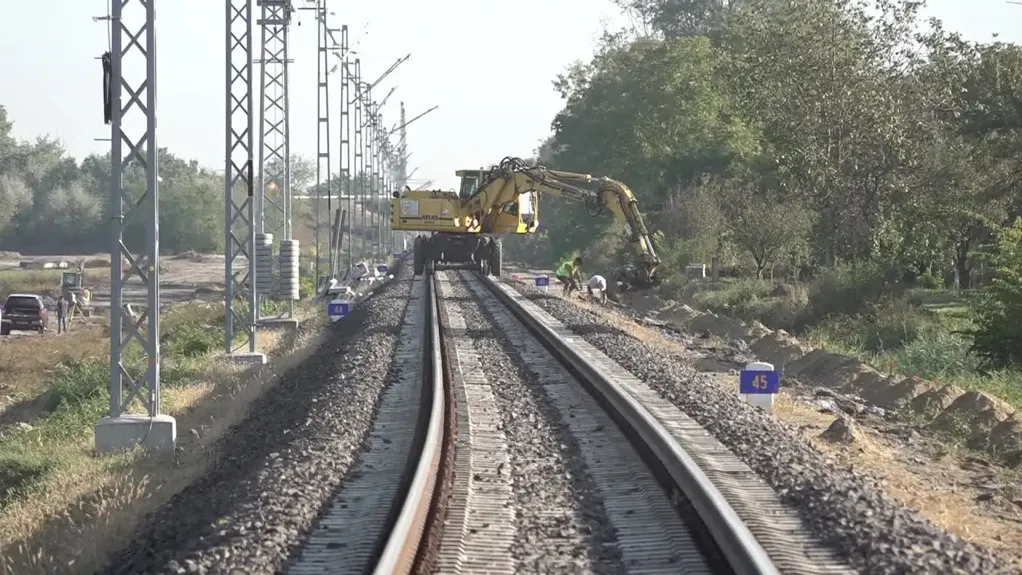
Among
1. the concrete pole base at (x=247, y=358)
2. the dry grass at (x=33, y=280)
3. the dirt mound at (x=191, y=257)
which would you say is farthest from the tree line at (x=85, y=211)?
the concrete pole base at (x=247, y=358)

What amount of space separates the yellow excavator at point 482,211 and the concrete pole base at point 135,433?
23.3 meters

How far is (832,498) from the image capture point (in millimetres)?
10406

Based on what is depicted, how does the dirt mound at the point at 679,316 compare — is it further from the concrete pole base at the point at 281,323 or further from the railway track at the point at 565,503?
the railway track at the point at 565,503

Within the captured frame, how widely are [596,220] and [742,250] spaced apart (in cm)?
3463

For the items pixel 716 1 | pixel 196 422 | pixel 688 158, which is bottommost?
pixel 196 422

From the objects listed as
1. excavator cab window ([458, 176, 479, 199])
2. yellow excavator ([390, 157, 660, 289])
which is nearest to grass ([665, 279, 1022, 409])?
yellow excavator ([390, 157, 660, 289])

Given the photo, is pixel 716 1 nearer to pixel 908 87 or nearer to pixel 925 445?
pixel 908 87

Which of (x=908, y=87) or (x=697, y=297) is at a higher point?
(x=908, y=87)

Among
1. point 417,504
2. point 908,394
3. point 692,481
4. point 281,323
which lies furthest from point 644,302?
point 417,504

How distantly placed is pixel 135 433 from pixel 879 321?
2229 cm

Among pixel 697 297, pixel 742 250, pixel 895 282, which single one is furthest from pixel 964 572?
pixel 742 250

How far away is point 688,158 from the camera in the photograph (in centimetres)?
6962

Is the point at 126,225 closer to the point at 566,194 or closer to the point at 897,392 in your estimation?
the point at 897,392

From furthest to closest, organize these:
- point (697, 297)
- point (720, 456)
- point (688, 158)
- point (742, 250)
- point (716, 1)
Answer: point (716, 1) < point (688, 158) < point (742, 250) < point (697, 297) < point (720, 456)
